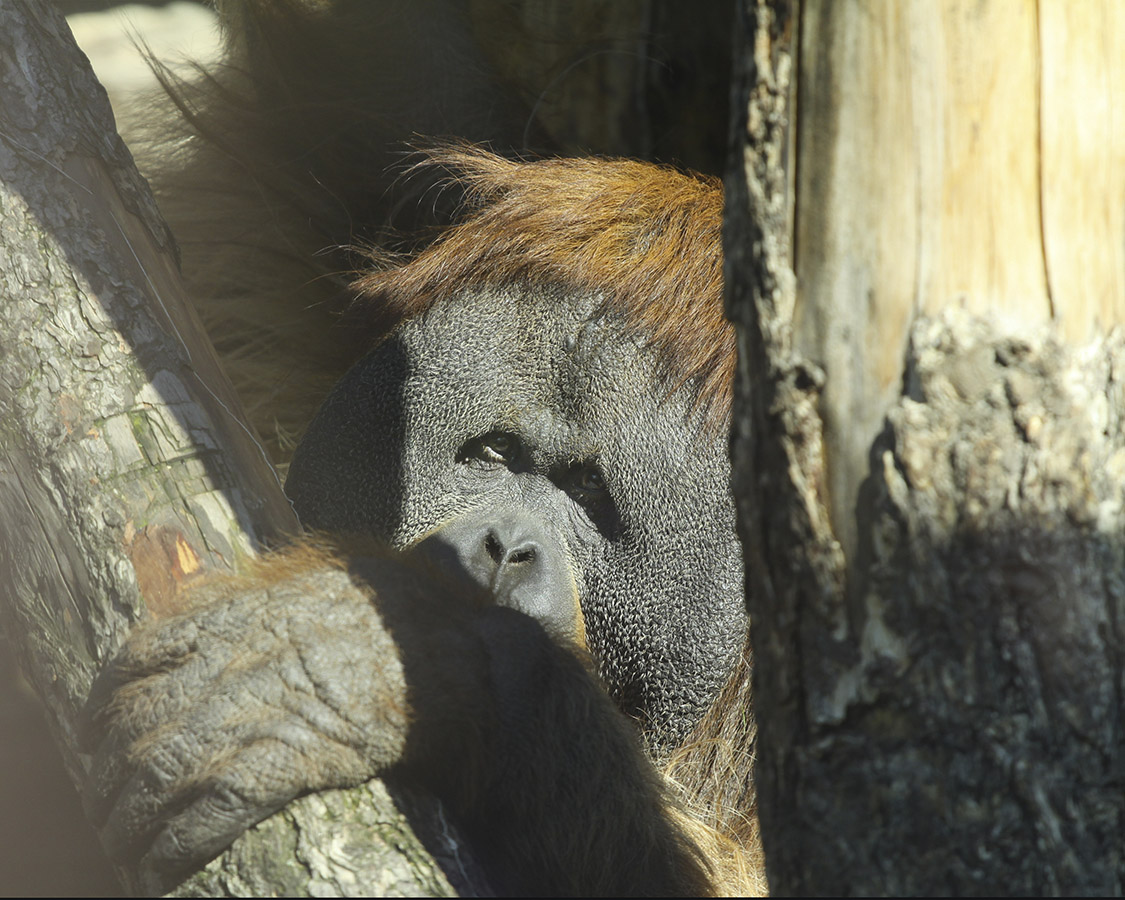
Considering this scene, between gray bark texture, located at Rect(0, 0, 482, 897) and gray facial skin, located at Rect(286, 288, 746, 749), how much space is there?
18.8 inches

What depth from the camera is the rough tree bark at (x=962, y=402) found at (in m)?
0.74

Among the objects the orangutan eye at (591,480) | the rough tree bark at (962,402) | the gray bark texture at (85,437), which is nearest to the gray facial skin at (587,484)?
the orangutan eye at (591,480)

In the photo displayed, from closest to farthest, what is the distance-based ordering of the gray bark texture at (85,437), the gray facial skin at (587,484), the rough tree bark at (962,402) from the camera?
the rough tree bark at (962,402) < the gray bark texture at (85,437) < the gray facial skin at (587,484)

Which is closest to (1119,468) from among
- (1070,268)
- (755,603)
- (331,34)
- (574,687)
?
(1070,268)

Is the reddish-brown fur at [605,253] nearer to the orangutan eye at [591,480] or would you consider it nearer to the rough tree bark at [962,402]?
the orangutan eye at [591,480]

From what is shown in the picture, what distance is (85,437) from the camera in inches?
45.2

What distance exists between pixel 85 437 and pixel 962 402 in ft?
2.95

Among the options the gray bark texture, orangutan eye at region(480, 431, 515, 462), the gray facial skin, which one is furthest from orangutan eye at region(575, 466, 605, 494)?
the gray bark texture

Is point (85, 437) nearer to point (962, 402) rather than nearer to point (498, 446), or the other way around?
point (498, 446)

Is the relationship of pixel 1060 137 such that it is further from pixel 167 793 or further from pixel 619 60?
pixel 619 60

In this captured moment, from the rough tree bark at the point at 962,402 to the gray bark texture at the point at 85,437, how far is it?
1.68 feet

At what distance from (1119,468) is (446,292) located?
1.26 meters

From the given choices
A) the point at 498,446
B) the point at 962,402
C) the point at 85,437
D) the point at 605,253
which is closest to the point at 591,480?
the point at 498,446

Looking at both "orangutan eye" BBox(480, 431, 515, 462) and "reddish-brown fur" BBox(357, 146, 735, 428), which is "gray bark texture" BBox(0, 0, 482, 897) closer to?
"orangutan eye" BBox(480, 431, 515, 462)
